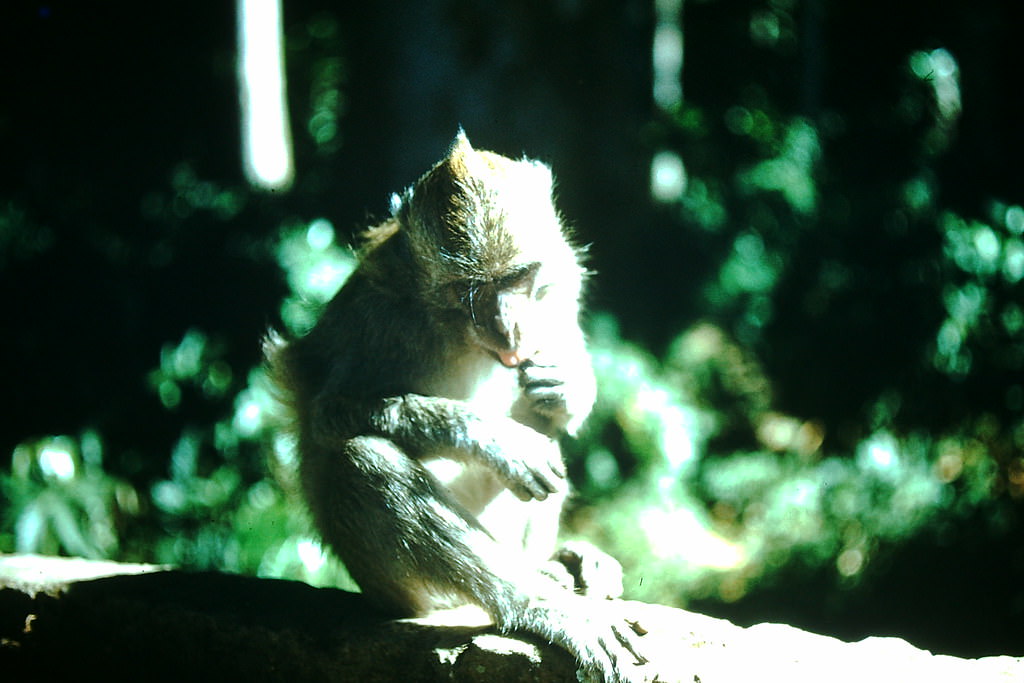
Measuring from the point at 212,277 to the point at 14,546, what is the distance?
2153 millimetres

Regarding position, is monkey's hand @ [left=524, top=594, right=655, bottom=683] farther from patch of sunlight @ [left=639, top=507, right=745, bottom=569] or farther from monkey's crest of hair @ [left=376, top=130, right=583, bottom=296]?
patch of sunlight @ [left=639, top=507, right=745, bottom=569]

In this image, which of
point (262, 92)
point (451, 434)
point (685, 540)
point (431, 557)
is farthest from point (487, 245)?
point (262, 92)

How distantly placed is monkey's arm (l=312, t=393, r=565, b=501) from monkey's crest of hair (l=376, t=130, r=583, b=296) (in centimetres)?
46

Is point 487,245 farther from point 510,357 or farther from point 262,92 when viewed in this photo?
point 262,92

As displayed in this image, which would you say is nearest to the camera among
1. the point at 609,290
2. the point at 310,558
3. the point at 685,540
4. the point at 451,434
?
the point at 451,434

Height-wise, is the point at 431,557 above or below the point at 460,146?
below

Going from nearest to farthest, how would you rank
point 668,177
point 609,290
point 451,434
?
1. point 451,434
2. point 609,290
3. point 668,177

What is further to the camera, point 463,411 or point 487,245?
point 463,411

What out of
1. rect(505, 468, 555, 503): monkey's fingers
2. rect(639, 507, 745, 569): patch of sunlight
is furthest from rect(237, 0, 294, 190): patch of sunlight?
rect(505, 468, 555, 503): monkey's fingers

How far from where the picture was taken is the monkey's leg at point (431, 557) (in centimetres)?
285

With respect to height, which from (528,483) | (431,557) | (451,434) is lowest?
(431,557)

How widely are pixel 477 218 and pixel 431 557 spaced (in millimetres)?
1149

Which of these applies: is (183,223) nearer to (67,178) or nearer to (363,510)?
(67,178)

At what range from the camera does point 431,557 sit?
298 cm
